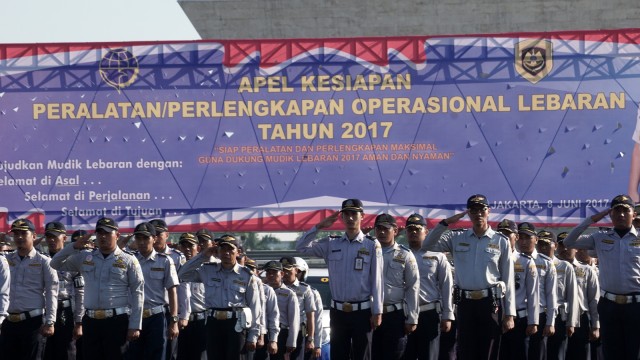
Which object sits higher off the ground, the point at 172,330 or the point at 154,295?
the point at 154,295

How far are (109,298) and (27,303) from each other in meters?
1.62

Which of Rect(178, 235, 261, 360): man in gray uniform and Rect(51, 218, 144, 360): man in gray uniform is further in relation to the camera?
Rect(178, 235, 261, 360): man in gray uniform

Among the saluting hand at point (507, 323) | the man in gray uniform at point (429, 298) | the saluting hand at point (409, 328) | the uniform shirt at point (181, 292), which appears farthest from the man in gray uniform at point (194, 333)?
the saluting hand at point (507, 323)

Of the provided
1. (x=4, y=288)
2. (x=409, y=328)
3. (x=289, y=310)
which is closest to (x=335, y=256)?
(x=409, y=328)

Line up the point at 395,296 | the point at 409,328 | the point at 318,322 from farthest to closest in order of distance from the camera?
the point at 318,322 → the point at 395,296 → the point at 409,328

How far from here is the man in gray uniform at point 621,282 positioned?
1415 centimetres

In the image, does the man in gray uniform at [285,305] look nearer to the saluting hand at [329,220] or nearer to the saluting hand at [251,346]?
the saluting hand at [251,346]

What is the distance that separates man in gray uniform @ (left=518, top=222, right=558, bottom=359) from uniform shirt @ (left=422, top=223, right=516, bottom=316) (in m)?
1.53

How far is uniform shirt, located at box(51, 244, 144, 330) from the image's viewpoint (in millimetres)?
13969

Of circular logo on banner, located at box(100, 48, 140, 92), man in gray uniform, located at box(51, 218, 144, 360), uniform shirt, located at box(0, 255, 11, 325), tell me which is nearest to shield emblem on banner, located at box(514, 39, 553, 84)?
circular logo on banner, located at box(100, 48, 140, 92)

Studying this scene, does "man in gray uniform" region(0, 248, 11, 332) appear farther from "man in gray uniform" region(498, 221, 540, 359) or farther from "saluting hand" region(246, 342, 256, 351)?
"man in gray uniform" region(498, 221, 540, 359)

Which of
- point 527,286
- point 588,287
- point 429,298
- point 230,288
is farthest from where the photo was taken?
point 588,287

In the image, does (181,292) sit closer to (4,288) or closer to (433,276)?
(4,288)

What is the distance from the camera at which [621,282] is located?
1423 centimetres
